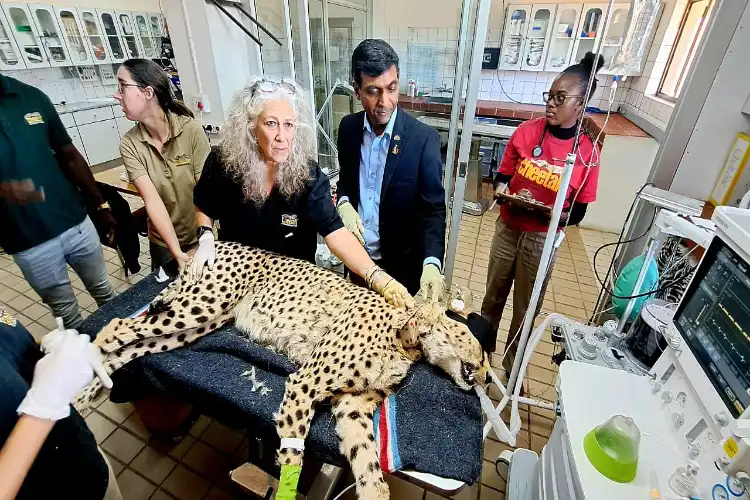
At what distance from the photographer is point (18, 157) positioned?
1632 millimetres

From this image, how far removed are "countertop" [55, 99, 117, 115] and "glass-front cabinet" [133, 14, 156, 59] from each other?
1049mm

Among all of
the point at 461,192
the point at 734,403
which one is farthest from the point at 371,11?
the point at 734,403

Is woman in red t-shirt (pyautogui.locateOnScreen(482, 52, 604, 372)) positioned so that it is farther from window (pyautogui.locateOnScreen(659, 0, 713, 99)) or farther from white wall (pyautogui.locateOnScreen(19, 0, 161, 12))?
white wall (pyautogui.locateOnScreen(19, 0, 161, 12))

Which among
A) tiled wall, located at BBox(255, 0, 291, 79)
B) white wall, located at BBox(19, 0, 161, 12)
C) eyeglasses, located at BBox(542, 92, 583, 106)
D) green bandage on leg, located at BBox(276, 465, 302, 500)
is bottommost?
green bandage on leg, located at BBox(276, 465, 302, 500)

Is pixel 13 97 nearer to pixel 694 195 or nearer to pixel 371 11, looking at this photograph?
pixel 694 195

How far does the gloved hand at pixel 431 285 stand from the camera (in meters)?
1.41

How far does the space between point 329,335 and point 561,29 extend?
4814 mm

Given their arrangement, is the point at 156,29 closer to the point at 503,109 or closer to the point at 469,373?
the point at 503,109

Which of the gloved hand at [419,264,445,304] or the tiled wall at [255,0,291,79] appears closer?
the gloved hand at [419,264,445,304]

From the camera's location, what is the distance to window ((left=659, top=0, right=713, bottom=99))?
3306mm

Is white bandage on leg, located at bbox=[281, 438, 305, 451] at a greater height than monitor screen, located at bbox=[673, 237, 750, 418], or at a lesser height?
lesser

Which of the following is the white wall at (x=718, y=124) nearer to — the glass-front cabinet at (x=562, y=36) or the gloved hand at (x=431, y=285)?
the gloved hand at (x=431, y=285)

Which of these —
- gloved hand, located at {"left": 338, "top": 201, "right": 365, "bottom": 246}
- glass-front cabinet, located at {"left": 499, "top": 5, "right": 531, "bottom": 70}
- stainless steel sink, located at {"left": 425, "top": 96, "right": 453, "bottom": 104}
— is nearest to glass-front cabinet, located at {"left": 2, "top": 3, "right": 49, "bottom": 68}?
stainless steel sink, located at {"left": 425, "top": 96, "right": 453, "bottom": 104}

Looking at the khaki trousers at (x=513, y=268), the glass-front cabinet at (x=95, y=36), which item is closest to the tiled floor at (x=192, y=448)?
the khaki trousers at (x=513, y=268)
